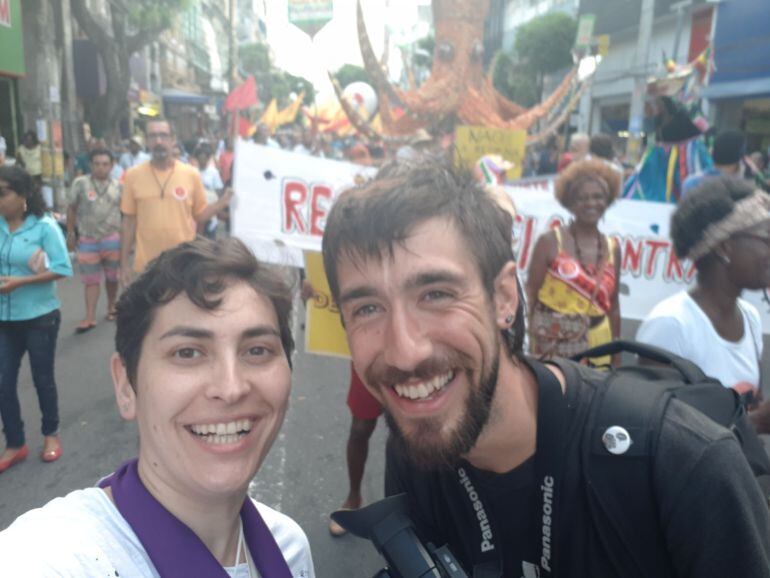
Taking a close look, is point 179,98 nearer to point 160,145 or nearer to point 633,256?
point 160,145

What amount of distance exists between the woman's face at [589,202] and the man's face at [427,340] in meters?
2.41

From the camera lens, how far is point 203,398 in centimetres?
141

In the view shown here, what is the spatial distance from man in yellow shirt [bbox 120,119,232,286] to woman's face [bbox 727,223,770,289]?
4110 millimetres

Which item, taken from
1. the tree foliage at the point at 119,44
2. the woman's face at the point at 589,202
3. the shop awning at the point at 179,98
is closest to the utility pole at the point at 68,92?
the tree foliage at the point at 119,44

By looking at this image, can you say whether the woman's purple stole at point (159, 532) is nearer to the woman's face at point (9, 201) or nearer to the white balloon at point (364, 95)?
the woman's face at point (9, 201)

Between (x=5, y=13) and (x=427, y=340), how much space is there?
582 inches

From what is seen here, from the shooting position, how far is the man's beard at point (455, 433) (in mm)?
1458

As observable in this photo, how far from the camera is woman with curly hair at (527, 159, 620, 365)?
3562 mm

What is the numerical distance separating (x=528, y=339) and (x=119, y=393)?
253 centimetres

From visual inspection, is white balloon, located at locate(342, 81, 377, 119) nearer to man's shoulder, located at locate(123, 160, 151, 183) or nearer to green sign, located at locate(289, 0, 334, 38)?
green sign, located at locate(289, 0, 334, 38)

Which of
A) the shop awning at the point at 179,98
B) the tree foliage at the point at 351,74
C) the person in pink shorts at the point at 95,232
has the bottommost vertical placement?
the person in pink shorts at the point at 95,232

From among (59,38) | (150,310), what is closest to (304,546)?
(150,310)

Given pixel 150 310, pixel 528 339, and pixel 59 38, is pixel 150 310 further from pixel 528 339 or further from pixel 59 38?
pixel 59 38

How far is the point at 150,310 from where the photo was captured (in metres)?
1.49
